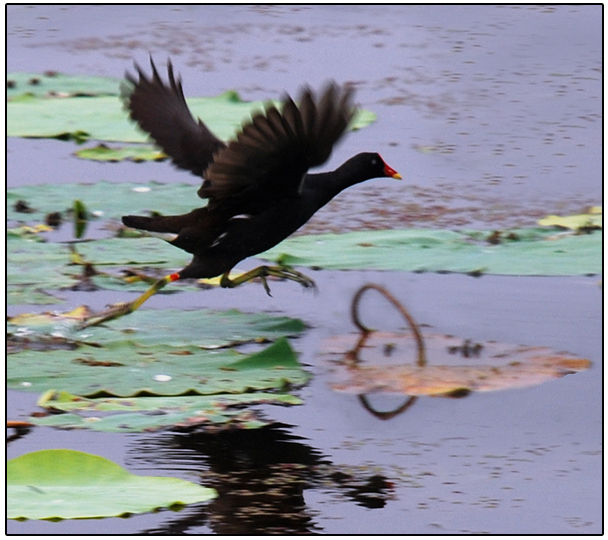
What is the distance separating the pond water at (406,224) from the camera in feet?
14.1

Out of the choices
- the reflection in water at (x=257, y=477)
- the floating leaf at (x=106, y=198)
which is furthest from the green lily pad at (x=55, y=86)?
the reflection in water at (x=257, y=477)

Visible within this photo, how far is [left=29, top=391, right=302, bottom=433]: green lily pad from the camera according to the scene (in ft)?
15.1

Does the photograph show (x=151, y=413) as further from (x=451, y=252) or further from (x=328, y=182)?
(x=451, y=252)

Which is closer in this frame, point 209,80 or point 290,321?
point 290,321

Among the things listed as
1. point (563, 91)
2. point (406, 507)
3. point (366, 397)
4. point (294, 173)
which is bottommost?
point (406, 507)

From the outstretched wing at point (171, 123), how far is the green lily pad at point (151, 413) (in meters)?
1.82

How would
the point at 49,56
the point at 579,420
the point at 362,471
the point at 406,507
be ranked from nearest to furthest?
the point at 406,507
the point at 362,471
the point at 579,420
the point at 49,56

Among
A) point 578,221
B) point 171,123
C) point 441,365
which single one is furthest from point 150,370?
point 578,221

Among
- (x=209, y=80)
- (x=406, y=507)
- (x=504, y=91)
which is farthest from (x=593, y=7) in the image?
(x=406, y=507)

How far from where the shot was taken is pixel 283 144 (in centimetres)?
521

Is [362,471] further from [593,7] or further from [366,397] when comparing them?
[593,7]

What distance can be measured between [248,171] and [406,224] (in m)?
2.07

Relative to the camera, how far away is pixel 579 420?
497cm

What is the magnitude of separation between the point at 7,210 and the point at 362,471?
11.5 feet
